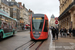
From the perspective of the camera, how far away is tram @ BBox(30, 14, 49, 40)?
12.7 meters

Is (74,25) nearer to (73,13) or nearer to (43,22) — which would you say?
(73,13)

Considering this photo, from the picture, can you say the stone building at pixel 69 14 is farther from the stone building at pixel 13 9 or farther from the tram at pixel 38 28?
the stone building at pixel 13 9

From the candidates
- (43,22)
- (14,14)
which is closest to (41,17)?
(43,22)

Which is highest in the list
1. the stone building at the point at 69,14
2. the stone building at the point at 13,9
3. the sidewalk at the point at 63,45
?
A: the stone building at the point at 13,9

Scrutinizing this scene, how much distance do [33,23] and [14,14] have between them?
4361 centimetres

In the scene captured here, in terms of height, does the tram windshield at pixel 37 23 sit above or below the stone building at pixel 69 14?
below

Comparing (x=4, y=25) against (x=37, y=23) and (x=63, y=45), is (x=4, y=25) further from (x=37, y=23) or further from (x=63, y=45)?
(x=63, y=45)

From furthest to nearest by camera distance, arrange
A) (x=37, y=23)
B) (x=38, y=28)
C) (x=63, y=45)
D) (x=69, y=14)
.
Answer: (x=69, y=14)
(x=37, y=23)
(x=38, y=28)
(x=63, y=45)

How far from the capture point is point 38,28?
13.1 metres

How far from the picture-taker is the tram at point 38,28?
1272 centimetres

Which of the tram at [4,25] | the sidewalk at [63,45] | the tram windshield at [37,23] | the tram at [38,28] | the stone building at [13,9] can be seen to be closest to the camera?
the sidewalk at [63,45]

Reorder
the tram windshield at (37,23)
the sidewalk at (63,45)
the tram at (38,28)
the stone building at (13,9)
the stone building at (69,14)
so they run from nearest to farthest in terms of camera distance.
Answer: the sidewalk at (63,45) → the tram at (38,28) → the tram windshield at (37,23) → the stone building at (69,14) → the stone building at (13,9)

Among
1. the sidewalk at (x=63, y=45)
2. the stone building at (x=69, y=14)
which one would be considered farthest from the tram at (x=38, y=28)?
the stone building at (x=69, y=14)

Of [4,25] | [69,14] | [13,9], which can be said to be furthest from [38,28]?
[13,9]
